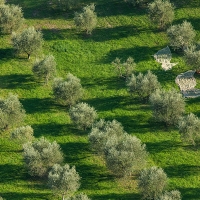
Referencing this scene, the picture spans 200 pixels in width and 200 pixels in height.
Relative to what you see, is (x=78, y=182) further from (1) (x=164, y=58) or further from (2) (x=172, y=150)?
(1) (x=164, y=58)

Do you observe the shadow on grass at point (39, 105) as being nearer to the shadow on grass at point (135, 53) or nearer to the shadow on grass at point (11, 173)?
the shadow on grass at point (11, 173)

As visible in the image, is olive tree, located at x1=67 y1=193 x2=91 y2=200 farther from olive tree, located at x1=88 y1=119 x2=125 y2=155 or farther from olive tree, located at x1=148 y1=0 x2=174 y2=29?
olive tree, located at x1=148 y1=0 x2=174 y2=29

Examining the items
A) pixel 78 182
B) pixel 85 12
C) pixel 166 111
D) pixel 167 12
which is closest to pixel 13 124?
pixel 78 182

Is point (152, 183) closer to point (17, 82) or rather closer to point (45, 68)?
point (45, 68)

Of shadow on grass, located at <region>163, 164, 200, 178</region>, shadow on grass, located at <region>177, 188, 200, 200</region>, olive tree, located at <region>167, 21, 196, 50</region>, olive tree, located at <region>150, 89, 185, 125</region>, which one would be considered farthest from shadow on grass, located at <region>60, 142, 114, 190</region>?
olive tree, located at <region>167, 21, 196, 50</region>

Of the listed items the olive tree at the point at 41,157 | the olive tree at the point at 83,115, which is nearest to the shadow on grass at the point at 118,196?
the olive tree at the point at 41,157

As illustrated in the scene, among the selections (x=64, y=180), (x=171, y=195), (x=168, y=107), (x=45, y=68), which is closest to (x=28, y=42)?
(x=45, y=68)

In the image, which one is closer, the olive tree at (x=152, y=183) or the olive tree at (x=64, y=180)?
the olive tree at (x=64, y=180)
